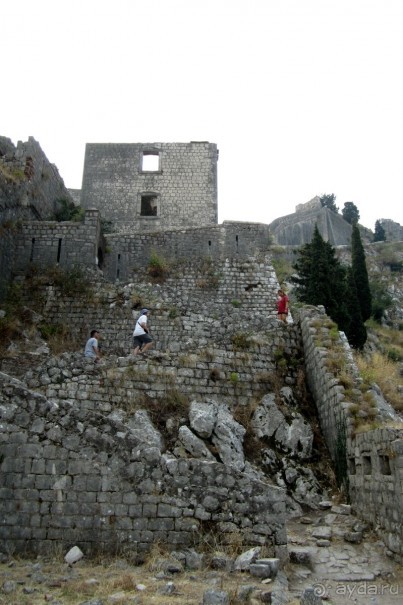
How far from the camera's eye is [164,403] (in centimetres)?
1156

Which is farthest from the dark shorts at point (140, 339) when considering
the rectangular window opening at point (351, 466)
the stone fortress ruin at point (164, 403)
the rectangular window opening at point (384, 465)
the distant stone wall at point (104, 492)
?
the rectangular window opening at point (384, 465)

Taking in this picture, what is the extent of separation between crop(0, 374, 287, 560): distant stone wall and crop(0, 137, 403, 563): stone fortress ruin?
16 mm

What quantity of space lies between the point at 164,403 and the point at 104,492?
447cm

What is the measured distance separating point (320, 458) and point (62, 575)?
635 centimetres

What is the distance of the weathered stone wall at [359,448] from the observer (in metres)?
7.91

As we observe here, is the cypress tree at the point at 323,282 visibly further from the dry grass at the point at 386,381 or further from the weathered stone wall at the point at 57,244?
the weathered stone wall at the point at 57,244

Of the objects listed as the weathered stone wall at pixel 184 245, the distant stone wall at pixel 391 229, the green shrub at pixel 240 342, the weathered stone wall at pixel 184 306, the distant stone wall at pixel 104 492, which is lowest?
the distant stone wall at pixel 104 492

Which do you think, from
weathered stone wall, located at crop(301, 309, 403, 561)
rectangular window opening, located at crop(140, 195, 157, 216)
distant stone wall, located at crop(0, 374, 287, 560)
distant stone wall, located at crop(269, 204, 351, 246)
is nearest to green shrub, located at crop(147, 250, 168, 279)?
weathered stone wall, located at crop(301, 309, 403, 561)

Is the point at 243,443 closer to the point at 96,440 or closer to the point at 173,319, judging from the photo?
the point at 96,440

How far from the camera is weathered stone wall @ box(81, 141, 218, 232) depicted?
26891 millimetres

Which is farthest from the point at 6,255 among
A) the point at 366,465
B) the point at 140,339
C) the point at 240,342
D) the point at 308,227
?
the point at 308,227

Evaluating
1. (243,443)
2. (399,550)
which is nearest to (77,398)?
(243,443)

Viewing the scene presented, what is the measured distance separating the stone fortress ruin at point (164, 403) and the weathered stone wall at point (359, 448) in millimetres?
37

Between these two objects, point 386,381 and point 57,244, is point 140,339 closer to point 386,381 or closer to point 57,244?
point 386,381
